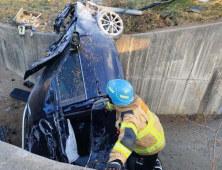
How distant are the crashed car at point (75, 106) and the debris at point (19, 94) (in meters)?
3.15

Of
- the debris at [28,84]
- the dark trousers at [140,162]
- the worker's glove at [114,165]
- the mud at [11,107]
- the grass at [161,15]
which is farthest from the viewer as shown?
the debris at [28,84]

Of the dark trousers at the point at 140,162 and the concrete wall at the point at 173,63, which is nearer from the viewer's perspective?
the dark trousers at the point at 140,162

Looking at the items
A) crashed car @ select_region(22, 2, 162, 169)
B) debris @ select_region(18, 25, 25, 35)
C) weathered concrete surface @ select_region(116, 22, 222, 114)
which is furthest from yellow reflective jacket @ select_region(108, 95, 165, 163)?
debris @ select_region(18, 25, 25, 35)

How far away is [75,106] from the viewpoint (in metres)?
3.43

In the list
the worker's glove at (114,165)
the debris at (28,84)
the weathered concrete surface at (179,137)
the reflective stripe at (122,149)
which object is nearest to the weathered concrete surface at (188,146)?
the weathered concrete surface at (179,137)

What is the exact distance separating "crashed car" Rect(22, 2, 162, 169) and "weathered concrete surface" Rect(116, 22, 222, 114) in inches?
82.5

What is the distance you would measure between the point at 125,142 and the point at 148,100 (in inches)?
185

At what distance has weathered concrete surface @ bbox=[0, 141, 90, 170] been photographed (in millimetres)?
1777

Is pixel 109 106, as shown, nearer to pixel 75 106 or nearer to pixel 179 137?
pixel 75 106

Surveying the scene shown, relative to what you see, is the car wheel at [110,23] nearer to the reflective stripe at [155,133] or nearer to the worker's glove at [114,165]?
the reflective stripe at [155,133]

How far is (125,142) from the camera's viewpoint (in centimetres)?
245

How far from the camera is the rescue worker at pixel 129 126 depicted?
2412 mm

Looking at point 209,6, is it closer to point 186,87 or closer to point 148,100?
point 186,87

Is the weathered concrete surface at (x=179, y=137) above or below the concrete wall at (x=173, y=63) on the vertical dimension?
below
